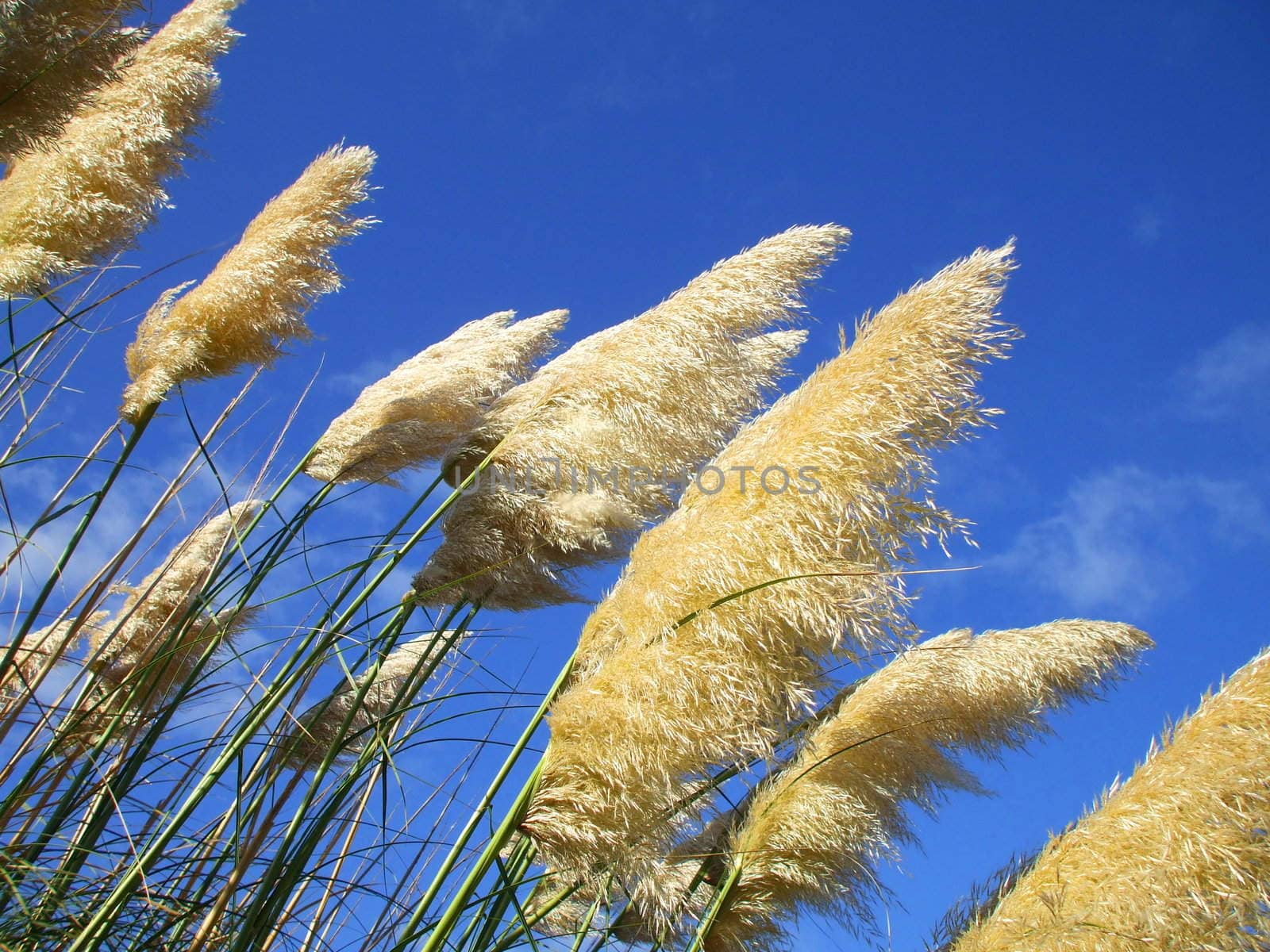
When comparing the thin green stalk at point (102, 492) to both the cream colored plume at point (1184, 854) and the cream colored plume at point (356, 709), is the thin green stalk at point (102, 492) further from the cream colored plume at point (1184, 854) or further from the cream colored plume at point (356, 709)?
the cream colored plume at point (1184, 854)

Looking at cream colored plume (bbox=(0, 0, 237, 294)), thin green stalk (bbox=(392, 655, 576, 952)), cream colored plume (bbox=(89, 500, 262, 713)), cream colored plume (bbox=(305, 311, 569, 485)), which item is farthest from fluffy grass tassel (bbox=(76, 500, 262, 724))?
thin green stalk (bbox=(392, 655, 576, 952))

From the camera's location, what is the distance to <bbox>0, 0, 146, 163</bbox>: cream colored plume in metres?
1.74

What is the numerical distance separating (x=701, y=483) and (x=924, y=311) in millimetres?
625

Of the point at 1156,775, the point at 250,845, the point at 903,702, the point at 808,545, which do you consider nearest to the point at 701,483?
the point at 808,545

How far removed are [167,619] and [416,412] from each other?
1.20m

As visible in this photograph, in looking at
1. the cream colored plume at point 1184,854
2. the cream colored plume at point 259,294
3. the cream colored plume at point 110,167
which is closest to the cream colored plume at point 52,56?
the cream colored plume at point 110,167

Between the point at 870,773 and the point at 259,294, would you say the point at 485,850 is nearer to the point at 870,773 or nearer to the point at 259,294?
the point at 870,773

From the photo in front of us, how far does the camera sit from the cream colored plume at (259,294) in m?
3.12

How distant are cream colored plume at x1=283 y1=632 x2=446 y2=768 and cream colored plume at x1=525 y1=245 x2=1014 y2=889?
A: 81 cm

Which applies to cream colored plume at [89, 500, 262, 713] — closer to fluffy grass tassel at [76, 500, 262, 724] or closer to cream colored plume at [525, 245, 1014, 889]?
fluffy grass tassel at [76, 500, 262, 724]

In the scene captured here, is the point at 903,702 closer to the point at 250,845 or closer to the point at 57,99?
the point at 250,845

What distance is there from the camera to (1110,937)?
5.74 ft

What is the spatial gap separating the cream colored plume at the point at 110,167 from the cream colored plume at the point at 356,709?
1.48m

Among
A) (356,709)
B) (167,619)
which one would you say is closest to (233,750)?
(356,709)
